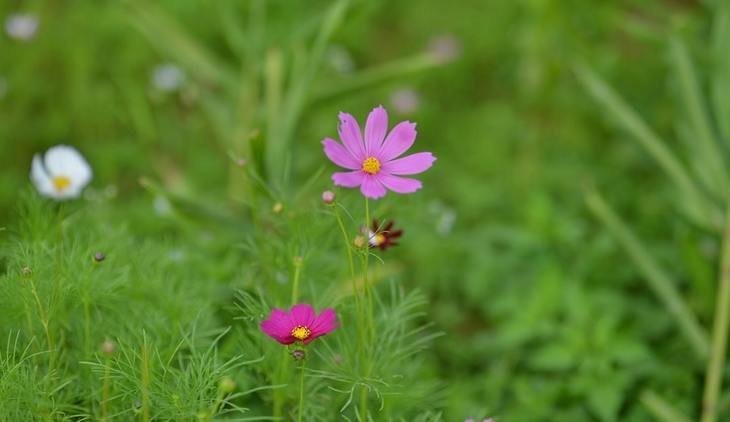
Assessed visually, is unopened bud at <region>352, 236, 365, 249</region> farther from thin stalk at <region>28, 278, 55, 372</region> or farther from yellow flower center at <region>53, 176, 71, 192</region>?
yellow flower center at <region>53, 176, 71, 192</region>

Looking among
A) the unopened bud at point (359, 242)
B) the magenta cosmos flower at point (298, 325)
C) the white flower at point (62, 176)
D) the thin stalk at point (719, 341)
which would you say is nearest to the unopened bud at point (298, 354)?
the magenta cosmos flower at point (298, 325)

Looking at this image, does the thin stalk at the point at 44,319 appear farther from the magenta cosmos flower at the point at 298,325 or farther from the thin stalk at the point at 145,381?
the magenta cosmos flower at the point at 298,325

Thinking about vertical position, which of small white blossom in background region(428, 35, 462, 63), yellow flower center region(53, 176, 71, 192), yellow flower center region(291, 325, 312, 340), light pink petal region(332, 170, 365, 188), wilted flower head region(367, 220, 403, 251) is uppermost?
small white blossom in background region(428, 35, 462, 63)

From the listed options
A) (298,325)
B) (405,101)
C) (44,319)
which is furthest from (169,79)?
(298,325)

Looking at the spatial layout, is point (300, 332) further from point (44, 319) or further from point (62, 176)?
point (62, 176)

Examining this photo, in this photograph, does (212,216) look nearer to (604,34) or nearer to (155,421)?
(155,421)

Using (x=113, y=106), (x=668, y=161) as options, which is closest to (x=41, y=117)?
(x=113, y=106)

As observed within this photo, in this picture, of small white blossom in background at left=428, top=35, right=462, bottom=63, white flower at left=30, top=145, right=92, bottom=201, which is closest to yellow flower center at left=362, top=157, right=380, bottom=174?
white flower at left=30, top=145, right=92, bottom=201
